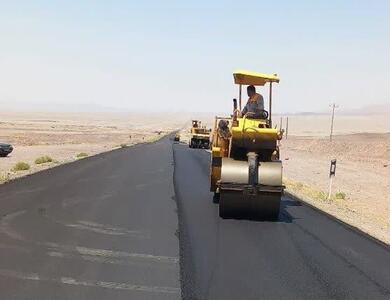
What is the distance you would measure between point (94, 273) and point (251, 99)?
747cm

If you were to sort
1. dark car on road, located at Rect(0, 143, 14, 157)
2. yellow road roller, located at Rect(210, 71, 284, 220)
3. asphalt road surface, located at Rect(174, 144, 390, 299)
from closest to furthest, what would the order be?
asphalt road surface, located at Rect(174, 144, 390, 299) → yellow road roller, located at Rect(210, 71, 284, 220) → dark car on road, located at Rect(0, 143, 14, 157)

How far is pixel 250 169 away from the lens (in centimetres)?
1255

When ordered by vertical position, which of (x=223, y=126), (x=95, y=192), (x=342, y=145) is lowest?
(x=342, y=145)

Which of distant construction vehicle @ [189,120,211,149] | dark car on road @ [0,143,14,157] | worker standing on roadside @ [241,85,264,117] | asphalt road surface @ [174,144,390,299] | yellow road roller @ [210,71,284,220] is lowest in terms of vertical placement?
distant construction vehicle @ [189,120,211,149]

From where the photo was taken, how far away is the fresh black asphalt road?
7172 mm

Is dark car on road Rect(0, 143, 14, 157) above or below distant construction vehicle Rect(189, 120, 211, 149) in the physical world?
above

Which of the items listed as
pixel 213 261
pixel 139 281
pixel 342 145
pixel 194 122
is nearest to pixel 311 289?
pixel 213 261

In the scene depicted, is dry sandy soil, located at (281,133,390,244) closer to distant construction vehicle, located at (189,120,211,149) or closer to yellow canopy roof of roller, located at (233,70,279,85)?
yellow canopy roof of roller, located at (233,70,279,85)

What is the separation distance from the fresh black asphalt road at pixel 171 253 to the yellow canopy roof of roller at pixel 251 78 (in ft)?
11.6

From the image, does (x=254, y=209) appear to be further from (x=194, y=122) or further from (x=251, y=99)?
(x=194, y=122)

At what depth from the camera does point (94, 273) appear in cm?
771

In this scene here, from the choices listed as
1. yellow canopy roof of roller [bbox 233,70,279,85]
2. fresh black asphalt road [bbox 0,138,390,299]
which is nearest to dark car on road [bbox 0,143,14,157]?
fresh black asphalt road [bbox 0,138,390,299]

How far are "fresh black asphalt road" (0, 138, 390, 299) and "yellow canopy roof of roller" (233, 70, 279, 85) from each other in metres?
3.52

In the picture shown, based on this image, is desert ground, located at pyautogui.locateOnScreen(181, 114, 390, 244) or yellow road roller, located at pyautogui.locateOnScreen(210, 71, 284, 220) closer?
yellow road roller, located at pyautogui.locateOnScreen(210, 71, 284, 220)
